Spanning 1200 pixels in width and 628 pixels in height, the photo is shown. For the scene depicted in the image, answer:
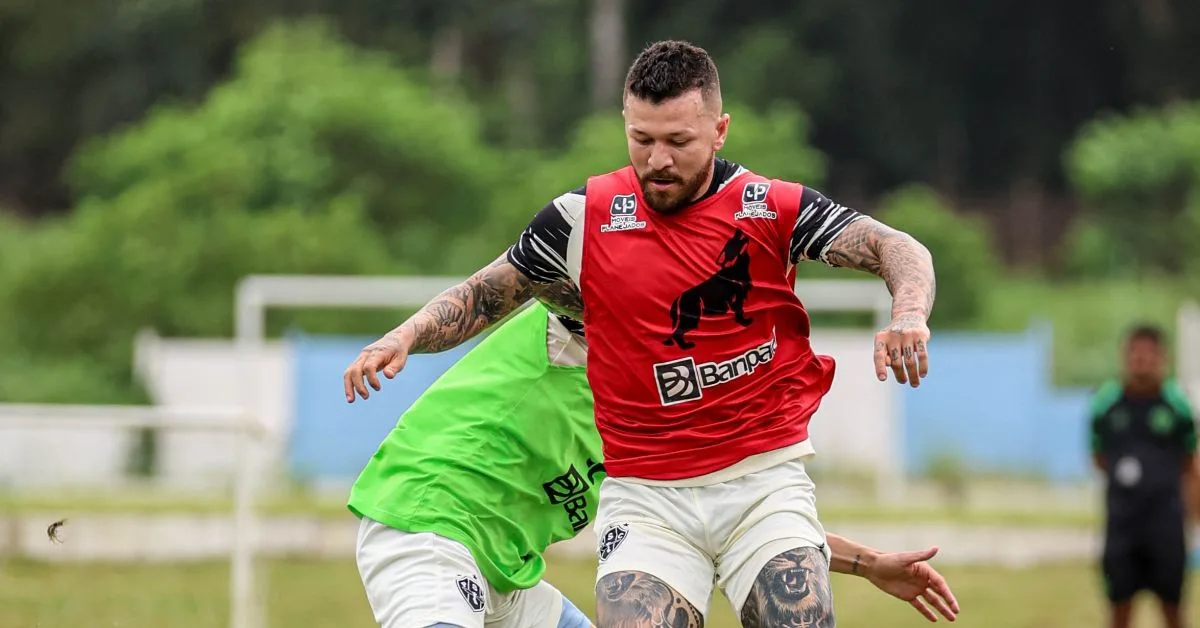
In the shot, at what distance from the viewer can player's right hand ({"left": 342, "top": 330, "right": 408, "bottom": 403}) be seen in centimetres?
507

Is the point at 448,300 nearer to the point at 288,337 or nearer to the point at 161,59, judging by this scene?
the point at 288,337

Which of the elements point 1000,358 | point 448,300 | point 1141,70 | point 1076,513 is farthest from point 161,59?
point 448,300

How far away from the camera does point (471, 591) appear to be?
18.0 feet

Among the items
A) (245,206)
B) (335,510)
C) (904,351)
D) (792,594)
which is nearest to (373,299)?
(335,510)

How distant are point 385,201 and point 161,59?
653 inches

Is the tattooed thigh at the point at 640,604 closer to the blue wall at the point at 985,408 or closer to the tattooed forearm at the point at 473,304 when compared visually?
the tattooed forearm at the point at 473,304

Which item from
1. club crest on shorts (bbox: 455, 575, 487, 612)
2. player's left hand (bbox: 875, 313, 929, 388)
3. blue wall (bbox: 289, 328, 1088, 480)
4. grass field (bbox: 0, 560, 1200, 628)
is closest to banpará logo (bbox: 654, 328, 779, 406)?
player's left hand (bbox: 875, 313, 929, 388)

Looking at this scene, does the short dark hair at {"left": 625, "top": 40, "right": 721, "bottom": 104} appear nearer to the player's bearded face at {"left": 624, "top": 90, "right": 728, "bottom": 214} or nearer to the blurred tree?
the player's bearded face at {"left": 624, "top": 90, "right": 728, "bottom": 214}

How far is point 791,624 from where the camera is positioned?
502cm

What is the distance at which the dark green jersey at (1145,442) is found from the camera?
1151 cm

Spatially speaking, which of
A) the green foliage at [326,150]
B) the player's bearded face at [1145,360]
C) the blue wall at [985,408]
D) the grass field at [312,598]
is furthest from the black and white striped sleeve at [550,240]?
→ the green foliage at [326,150]

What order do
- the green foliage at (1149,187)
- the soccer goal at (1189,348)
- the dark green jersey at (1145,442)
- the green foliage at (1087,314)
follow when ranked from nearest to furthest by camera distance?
the dark green jersey at (1145,442) → the soccer goal at (1189,348) → the green foliage at (1087,314) → the green foliage at (1149,187)

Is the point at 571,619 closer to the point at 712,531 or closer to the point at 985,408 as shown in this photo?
the point at 712,531

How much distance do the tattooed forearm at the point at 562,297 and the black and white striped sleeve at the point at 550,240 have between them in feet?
0.08
